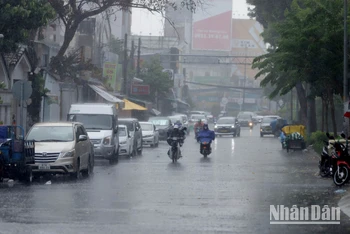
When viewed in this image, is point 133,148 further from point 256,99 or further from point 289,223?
point 256,99

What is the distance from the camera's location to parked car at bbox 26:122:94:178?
22484 mm

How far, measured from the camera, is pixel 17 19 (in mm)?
26578

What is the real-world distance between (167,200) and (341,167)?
5.97m

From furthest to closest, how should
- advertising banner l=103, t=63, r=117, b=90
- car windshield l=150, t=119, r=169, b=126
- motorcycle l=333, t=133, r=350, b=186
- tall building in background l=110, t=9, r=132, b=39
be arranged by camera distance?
1. tall building in background l=110, t=9, r=132, b=39
2. advertising banner l=103, t=63, r=117, b=90
3. car windshield l=150, t=119, r=169, b=126
4. motorcycle l=333, t=133, r=350, b=186

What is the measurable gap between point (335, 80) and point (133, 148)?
10.3 metres

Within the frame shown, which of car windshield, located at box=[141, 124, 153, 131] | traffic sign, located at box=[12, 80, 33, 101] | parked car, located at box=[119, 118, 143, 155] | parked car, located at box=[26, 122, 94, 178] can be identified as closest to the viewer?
parked car, located at box=[26, 122, 94, 178]

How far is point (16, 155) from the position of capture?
21.3m

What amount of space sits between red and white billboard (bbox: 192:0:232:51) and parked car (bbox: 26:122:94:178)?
130m

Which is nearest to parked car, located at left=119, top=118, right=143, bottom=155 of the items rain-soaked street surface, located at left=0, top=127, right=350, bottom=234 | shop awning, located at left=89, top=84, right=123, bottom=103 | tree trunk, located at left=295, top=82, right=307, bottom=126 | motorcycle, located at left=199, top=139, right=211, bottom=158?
motorcycle, located at left=199, top=139, right=211, bottom=158

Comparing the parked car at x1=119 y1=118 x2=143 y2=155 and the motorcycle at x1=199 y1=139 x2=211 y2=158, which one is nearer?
the motorcycle at x1=199 y1=139 x2=211 y2=158

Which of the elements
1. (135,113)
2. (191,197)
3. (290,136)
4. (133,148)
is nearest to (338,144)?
(191,197)

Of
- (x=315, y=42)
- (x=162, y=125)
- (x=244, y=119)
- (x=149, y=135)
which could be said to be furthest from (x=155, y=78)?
(x=315, y=42)

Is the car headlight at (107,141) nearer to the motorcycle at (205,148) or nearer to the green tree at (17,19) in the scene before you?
the green tree at (17,19)

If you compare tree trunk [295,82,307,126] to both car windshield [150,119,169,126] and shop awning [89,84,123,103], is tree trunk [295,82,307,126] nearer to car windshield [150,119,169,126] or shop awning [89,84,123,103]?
car windshield [150,119,169,126]
